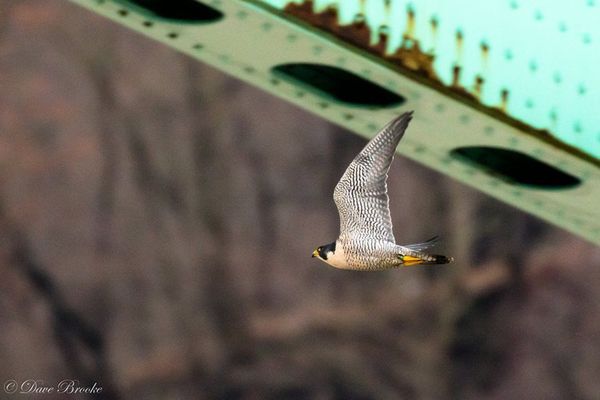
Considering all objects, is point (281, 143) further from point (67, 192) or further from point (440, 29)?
point (440, 29)

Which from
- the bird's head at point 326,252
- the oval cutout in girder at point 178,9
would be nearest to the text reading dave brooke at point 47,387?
the bird's head at point 326,252

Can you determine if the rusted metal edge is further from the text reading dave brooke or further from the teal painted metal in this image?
the text reading dave brooke

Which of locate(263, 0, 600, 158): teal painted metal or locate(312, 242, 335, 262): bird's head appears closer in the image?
locate(263, 0, 600, 158): teal painted metal

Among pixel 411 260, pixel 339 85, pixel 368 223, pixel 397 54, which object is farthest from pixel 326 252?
pixel 397 54

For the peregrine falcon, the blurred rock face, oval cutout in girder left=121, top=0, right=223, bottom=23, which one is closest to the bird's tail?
the peregrine falcon

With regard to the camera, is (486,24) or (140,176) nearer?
(486,24)

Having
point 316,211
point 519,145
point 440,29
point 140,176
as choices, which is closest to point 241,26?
point 440,29
